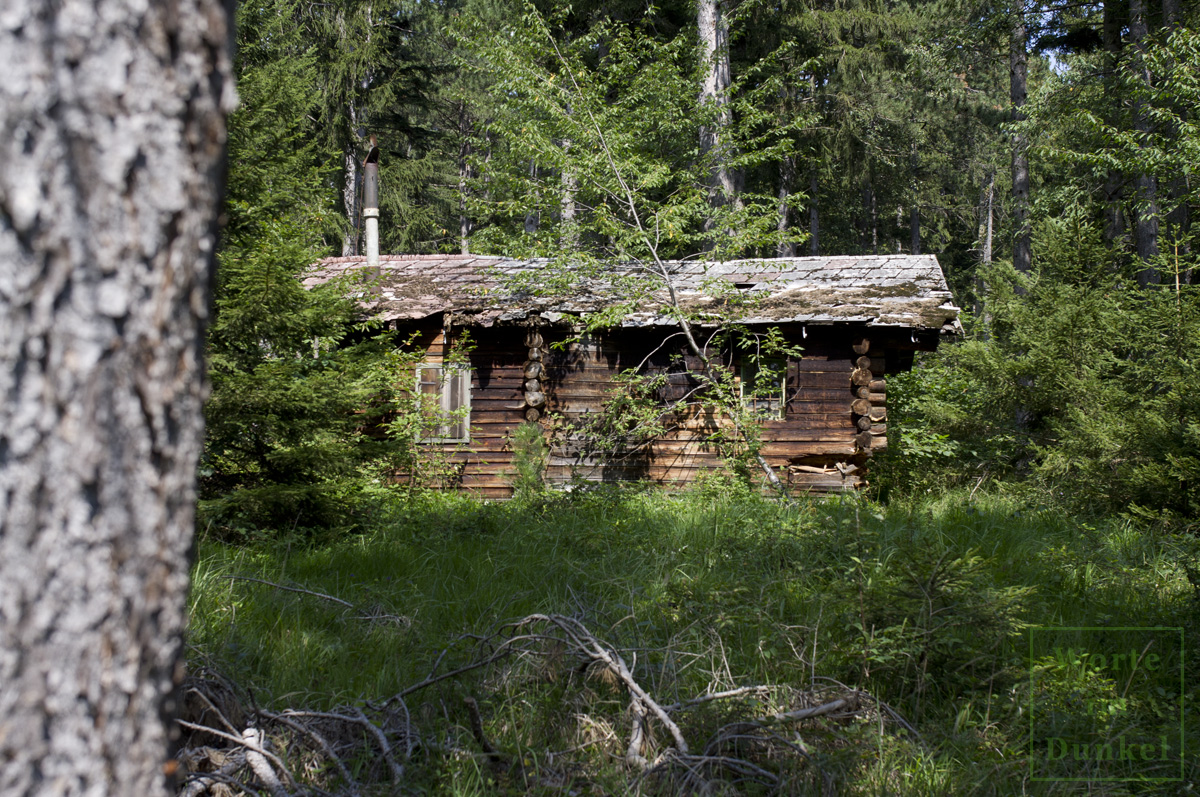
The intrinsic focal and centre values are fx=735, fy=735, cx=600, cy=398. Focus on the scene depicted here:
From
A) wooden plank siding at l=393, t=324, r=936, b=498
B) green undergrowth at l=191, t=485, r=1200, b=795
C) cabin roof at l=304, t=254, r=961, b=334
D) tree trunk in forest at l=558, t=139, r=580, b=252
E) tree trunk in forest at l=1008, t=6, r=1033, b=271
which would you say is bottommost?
green undergrowth at l=191, t=485, r=1200, b=795

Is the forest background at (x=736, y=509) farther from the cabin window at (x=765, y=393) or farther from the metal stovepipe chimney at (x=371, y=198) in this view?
the cabin window at (x=765, y=393)

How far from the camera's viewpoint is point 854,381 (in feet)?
37.0

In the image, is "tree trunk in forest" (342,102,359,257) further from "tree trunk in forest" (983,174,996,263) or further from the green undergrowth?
"tree trunk in forest" (983,174,996,263)

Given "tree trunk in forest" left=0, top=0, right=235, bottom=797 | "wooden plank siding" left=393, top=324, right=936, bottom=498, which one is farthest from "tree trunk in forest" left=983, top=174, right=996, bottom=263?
"tree trunk in forest" left=0, top=0, right=235, bottom=797

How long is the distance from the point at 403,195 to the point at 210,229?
72.9 ft

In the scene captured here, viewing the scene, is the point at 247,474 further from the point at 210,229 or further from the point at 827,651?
the point at 210,229

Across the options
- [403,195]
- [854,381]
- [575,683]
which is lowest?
[575,683]

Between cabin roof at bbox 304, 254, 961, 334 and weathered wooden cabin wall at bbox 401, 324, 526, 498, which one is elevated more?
cabin roof at bbox 304, 254, 961, 334

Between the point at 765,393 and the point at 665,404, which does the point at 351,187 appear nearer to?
the point at 665,404

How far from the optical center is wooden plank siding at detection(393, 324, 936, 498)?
11289 millimetres

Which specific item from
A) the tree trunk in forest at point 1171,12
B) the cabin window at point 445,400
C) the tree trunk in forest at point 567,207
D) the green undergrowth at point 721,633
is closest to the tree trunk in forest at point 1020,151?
the tree trunk in forest at point 1171,12

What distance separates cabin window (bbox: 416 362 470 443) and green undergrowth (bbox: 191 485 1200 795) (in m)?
4.59

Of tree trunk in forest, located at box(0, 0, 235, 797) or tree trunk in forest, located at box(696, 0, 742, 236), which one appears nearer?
tree trunk in forest, located at box(0, 0, 235, 797)

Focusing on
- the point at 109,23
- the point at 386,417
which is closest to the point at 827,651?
the point at 109,23
